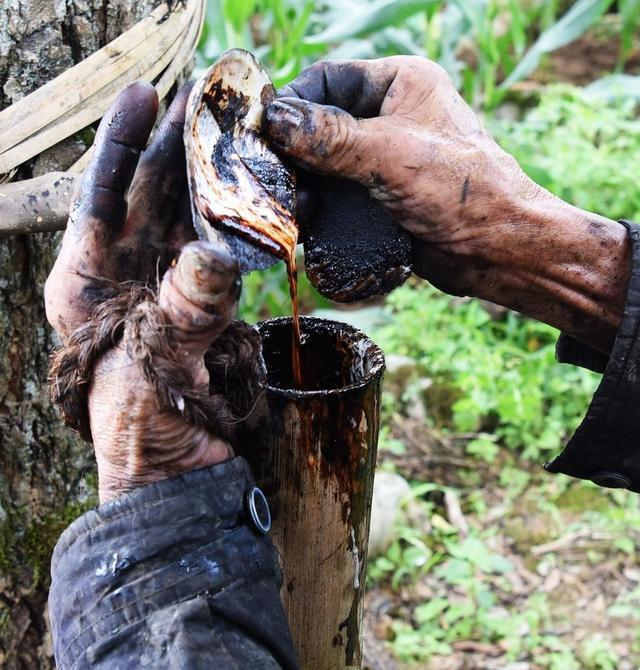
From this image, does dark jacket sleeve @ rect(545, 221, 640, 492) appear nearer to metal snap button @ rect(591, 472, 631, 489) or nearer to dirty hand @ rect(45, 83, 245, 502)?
→ metal snap button @ rect(591, 472, 631, 489)

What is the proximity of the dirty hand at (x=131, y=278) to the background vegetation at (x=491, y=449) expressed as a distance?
1684 mm

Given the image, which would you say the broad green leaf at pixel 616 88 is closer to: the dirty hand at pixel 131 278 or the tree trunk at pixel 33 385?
the tree trunk at pixel 33 385

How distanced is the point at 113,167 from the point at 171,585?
615 millimetres

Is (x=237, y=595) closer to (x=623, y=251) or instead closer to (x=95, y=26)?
(x=623, y=251)

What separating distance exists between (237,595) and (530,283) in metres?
0.82

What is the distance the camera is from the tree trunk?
148 cm

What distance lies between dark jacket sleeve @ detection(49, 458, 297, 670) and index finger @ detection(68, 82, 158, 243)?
41cm

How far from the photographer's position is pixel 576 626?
278 centimetres

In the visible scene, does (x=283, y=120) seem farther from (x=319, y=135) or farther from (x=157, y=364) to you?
(x=157, y=364)

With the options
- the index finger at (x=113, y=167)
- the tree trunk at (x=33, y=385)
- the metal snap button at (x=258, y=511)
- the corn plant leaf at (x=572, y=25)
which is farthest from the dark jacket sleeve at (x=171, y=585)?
the corn plant leaf at (x=572, y=25)

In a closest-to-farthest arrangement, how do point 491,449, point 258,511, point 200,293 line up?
point 200,293
point 258,511
point 491,449

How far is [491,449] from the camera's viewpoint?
11.3ft

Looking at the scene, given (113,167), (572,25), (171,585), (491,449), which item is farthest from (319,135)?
(572,25)

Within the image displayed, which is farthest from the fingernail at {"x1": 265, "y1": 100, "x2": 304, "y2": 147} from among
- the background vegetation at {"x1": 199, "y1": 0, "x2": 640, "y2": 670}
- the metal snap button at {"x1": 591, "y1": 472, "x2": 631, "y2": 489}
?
the background vegetation at {"x1": 199, "y1": 0, "x2": 640, "y2": 670}
